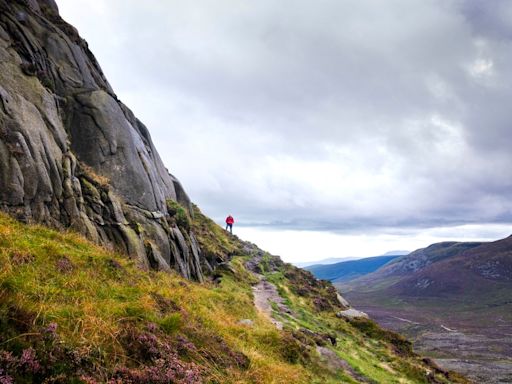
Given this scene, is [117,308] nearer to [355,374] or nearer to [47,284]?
[47,284]

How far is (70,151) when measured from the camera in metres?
21.5

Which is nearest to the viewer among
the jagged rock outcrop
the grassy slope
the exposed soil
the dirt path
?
the grassy slope

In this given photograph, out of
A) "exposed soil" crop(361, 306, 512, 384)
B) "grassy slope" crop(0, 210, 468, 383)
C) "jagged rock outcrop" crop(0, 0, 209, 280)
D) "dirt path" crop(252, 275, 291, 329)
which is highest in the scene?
"jagged rock outcrop" crop(0, 0, 209, 280)

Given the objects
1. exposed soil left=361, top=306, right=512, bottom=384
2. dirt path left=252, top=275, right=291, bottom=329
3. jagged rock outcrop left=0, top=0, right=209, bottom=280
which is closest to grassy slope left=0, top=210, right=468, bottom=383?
jagged rock outcrop left=0, top=0, right=209, bottom=280

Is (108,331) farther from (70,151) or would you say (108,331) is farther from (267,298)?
(267,298)

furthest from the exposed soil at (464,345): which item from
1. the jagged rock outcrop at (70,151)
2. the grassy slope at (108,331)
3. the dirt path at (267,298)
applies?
the grassy slope at (108,331)

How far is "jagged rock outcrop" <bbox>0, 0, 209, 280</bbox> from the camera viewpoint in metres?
16.3

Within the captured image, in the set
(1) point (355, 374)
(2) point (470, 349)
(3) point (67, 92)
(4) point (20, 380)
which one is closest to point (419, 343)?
(2) point (470, 349)

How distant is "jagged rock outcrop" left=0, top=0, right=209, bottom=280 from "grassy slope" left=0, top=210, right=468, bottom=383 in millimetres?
2941

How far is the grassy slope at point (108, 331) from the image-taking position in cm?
673

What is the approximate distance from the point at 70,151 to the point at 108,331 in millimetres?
16018

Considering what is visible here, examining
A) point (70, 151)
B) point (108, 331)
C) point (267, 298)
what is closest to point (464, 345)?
point (267, 298)

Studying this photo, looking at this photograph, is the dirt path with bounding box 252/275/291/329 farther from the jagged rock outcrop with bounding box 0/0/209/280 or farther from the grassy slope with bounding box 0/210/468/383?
the grassy slope with bounding box 0/210/468/383

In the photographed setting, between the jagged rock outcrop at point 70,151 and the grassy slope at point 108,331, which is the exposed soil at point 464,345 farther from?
the grassy slope at point 108,331
